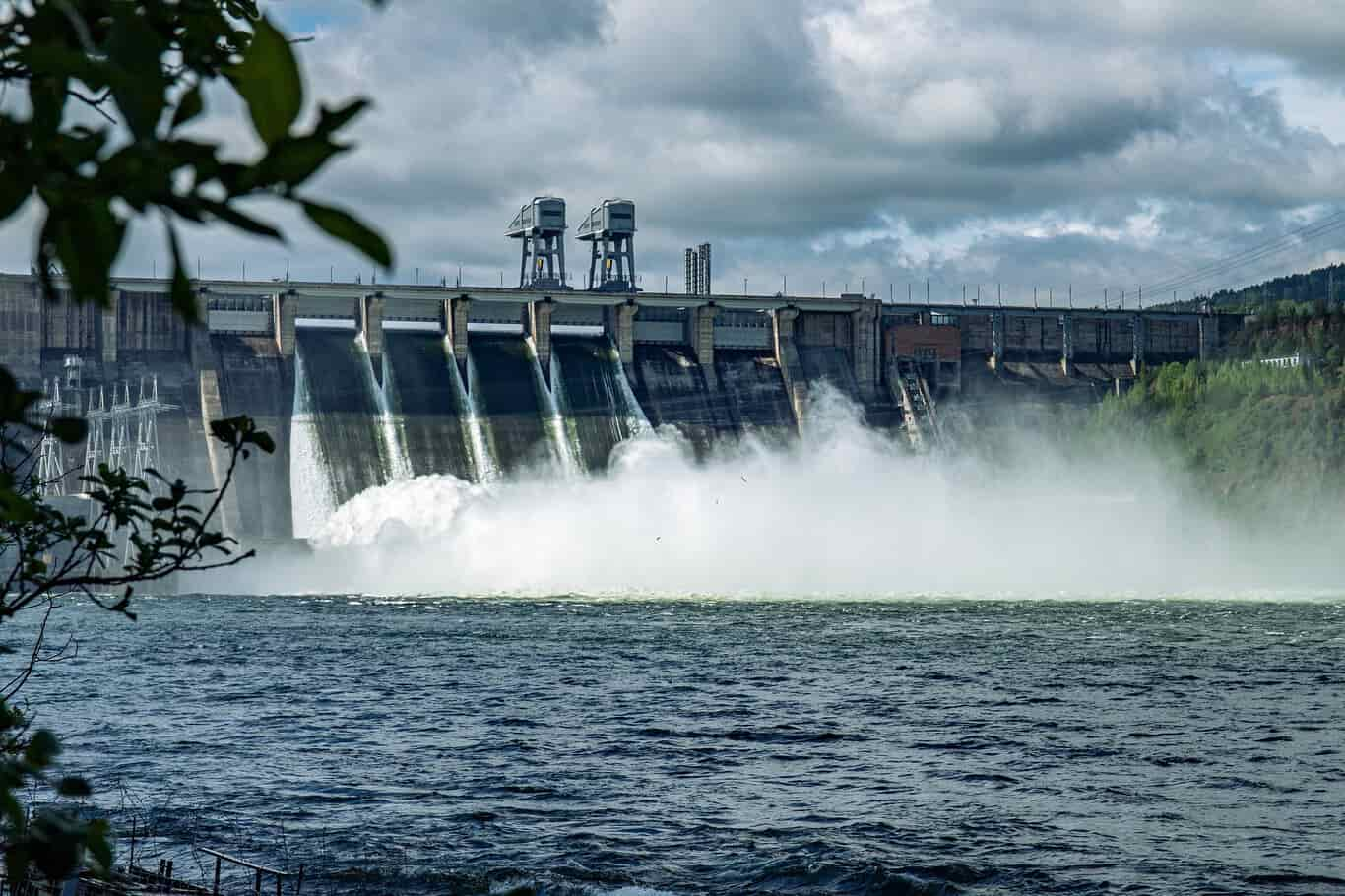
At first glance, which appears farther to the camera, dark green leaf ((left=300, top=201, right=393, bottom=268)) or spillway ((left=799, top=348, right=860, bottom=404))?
spillway ((left=799, top=348, right=860, bottom=404))

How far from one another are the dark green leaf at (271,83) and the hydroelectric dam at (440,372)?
86.0 meters

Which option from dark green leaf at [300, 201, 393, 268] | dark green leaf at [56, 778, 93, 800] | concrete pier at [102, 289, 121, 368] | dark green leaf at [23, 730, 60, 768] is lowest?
dark green leaf at [56, 778, 93, 800]

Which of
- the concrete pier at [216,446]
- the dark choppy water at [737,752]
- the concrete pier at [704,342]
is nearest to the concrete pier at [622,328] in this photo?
the concrete pier at [704,342]

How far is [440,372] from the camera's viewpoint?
4114 inches

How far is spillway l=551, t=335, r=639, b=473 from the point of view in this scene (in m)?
105

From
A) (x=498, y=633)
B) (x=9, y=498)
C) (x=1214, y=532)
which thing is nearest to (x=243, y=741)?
(x=498, y=633)

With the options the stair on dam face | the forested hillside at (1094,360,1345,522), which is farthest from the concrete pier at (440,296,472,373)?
the forested hillside at (1094,360,1345,522)

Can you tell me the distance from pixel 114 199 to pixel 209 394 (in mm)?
97562

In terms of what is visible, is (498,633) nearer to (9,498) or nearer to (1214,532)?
(9,498)

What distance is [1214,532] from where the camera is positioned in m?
137

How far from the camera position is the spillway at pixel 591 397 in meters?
105

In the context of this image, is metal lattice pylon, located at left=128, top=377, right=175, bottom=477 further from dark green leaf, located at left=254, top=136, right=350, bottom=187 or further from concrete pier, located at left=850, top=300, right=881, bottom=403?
dark green leaf, located at left=254, top=136, right=350, bottom=187

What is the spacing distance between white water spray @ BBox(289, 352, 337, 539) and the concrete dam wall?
94 mm

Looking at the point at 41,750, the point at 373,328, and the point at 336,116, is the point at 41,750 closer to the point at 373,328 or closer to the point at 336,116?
the point at 336,116
